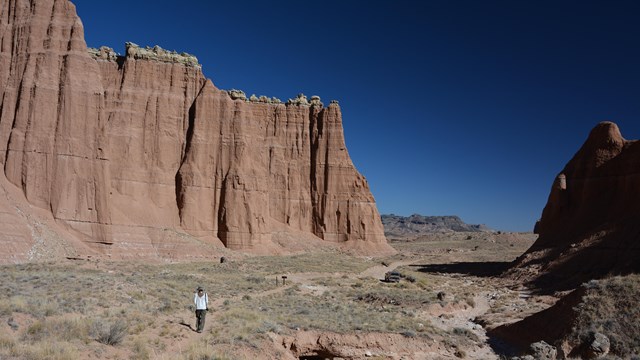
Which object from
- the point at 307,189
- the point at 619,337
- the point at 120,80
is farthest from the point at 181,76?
the point at 619,337

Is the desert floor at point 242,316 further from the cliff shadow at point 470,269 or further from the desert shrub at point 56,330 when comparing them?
the cliff shadow at point 470,269

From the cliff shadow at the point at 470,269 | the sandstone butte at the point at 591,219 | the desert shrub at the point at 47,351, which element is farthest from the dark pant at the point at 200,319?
the cliff shadow at the point at 470,269

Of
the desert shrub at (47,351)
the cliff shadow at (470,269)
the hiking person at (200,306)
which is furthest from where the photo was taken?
the cliff shadow at (470,269)

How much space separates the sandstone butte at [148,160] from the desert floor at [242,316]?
642 cm

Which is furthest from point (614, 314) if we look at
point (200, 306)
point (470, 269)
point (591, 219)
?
point (470, 269)

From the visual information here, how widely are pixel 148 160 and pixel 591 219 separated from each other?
1580 inches

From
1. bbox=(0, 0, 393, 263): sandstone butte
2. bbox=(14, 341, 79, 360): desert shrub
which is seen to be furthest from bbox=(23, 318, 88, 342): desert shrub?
bbox=(0, 0, 393, 263): sandstone butte

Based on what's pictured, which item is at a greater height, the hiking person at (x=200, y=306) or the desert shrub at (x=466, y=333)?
the hiking person at (x=200, y=306)

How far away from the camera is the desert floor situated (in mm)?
12969

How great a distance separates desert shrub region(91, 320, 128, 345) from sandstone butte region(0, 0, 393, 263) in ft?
70.3

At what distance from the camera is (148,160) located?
158 ft

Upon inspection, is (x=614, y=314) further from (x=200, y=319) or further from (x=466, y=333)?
(x=200, y=319)

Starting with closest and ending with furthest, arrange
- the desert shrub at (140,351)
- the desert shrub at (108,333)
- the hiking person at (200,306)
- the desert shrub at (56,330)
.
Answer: the desert shrub at (56,330), the desert shrub at (140,351), the desert shrub at (108,333), the hiking person at (200,306)

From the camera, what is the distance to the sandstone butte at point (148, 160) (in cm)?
3694
